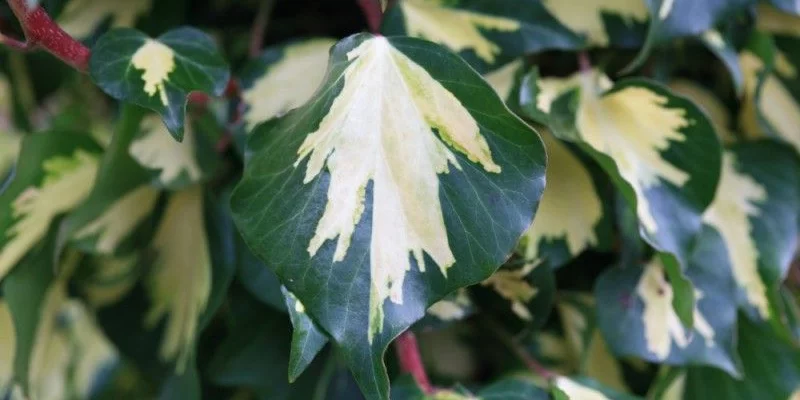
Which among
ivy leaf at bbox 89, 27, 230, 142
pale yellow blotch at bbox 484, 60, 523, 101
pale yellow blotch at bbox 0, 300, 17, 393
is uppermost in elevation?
ivy leaf at bbox 89, 27, 230, 142

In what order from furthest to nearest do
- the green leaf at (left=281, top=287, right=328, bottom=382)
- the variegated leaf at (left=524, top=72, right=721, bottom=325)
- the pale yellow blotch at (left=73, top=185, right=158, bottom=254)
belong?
the pale yellow blotch at (left=73, top=185, right=158, bottom=254) < the variegated leaf at (left=524, top=72, right=721, bottom=325) < the green leaf at (left=281, top=287, right=328, bottom=382)

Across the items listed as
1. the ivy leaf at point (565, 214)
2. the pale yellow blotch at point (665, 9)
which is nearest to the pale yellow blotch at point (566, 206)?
the ivy leaf at point (565, 214)

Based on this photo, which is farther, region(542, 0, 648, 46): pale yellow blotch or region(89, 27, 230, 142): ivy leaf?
region(542, 0, 648, 46): pale yellow blotch

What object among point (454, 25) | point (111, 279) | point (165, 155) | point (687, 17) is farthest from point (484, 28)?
point (111, 279)

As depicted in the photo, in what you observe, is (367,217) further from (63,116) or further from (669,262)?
(63,116)

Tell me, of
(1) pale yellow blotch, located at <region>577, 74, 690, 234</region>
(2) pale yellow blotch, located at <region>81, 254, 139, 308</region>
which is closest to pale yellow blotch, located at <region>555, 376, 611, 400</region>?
(1) pale yellow blotch, located at <region>577, 74, 690, 234</region>

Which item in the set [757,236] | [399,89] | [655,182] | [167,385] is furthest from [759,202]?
[167,385]

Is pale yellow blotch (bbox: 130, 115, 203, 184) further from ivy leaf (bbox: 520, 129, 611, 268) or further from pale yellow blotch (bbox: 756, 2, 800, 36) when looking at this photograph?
pale yellow blotch (bbox: 756, 2, 800, 36)

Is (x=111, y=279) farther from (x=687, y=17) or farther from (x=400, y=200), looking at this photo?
(x=687, y=17)
